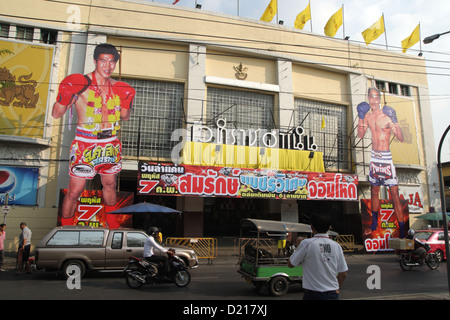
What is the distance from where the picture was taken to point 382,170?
21656mm

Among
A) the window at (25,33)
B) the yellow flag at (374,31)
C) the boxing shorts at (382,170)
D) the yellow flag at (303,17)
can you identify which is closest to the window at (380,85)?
the yellow flag at (374,31)

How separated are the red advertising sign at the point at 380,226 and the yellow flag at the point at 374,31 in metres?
12.0

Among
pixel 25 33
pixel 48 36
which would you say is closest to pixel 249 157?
pixel 48 36

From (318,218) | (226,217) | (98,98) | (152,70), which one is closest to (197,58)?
(152,70)

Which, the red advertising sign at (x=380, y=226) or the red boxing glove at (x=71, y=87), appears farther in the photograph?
the red advertising sign at (x=380, y=226)

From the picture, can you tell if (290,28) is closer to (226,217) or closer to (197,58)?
(197,58)

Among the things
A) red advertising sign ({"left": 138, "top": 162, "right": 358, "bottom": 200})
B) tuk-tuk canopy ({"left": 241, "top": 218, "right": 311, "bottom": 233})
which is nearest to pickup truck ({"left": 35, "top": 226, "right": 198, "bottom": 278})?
tuk-tuk canopy ({"left": 241, "top": 218, "right": 311, "bottom": 233})

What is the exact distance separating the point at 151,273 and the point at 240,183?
27.8 feet

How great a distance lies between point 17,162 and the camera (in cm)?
1594

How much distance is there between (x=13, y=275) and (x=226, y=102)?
1374 cm

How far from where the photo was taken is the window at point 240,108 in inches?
765

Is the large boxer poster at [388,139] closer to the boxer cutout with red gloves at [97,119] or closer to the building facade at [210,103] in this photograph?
the building facade at [210,103]

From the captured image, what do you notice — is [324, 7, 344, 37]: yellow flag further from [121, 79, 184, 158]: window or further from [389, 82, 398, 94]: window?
[121, 79, 184, 158]: window

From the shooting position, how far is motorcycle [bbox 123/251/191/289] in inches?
339
